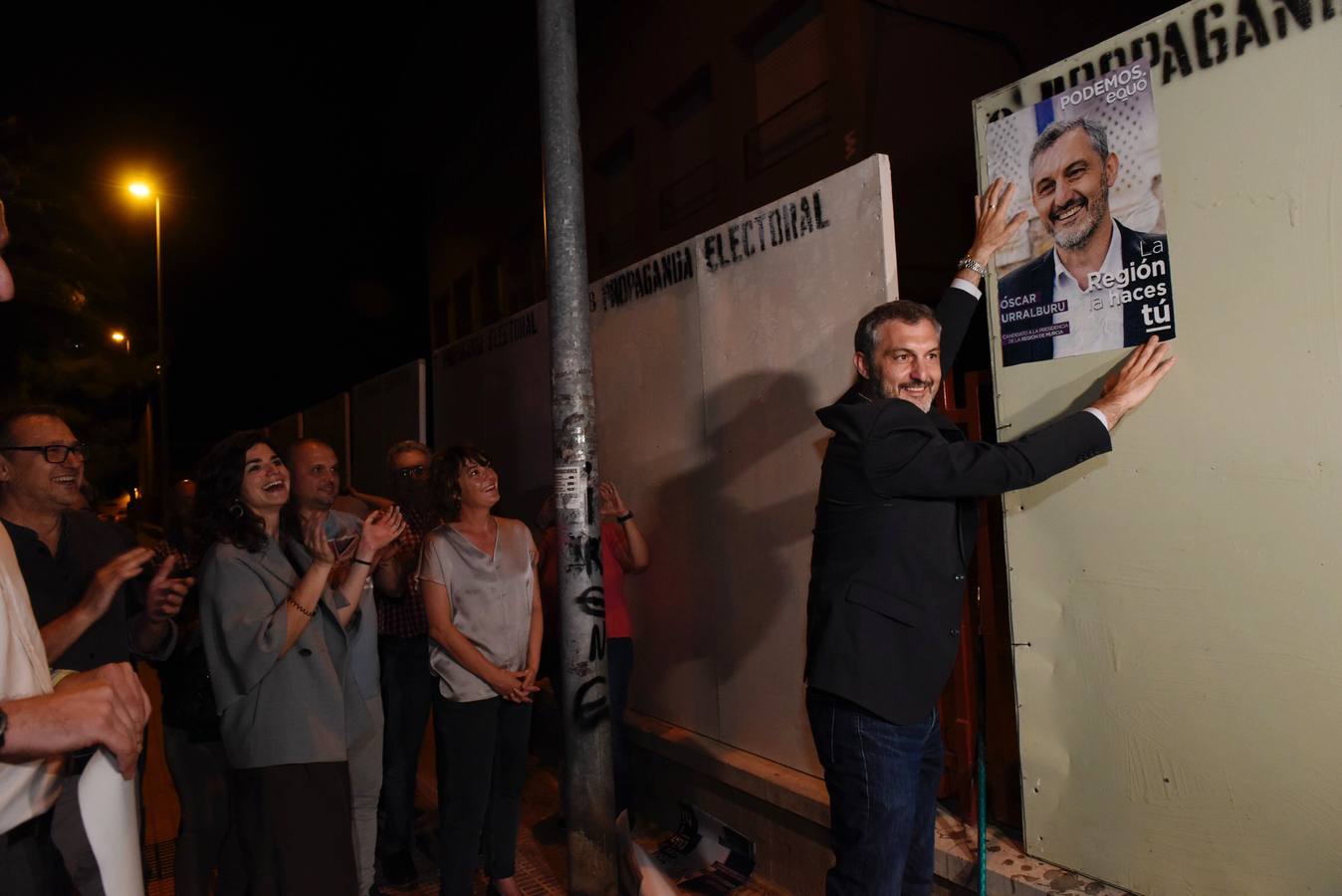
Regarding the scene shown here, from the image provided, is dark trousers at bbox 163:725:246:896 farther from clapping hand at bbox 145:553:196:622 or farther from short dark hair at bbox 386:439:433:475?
short dark hair at bbox 386:439:433:475

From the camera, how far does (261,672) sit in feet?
10.6

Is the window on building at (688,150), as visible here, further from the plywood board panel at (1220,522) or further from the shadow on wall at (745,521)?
the plywood board panel at (1220,522)

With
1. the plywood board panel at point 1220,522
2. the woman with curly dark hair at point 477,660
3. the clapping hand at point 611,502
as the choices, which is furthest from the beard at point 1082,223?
the woman with curly dark hair at point 477,660

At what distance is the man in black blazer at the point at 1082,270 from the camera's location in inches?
114

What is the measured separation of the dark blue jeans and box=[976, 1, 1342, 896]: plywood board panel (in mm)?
783

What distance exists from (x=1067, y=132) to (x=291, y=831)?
3717 mm

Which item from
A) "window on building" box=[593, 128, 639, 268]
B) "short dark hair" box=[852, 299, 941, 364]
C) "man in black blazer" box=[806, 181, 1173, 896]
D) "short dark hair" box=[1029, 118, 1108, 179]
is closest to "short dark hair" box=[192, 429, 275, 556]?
"man in black blazer" box=[806, 181, 1173, 896]

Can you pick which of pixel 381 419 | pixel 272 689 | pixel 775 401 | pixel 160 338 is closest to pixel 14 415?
pixel 272 689

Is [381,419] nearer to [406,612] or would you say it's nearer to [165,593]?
[406,612]

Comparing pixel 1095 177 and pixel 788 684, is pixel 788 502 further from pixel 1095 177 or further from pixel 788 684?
pixel 1095 177

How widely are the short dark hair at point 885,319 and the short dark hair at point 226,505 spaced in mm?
2380

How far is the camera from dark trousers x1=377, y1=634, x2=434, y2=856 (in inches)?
186

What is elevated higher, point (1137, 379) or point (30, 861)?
point (1137, 379)

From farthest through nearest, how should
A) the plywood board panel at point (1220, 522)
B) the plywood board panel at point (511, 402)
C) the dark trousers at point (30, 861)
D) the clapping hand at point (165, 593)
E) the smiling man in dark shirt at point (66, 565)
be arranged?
the plywood board panel at point (511, 402)
the clapping hand at point (165, 593)
the smiling man in dark shirt at point (66, 565)
the plywood board panel at point (1220, 522)
the dark trousers at point (30, 861)
